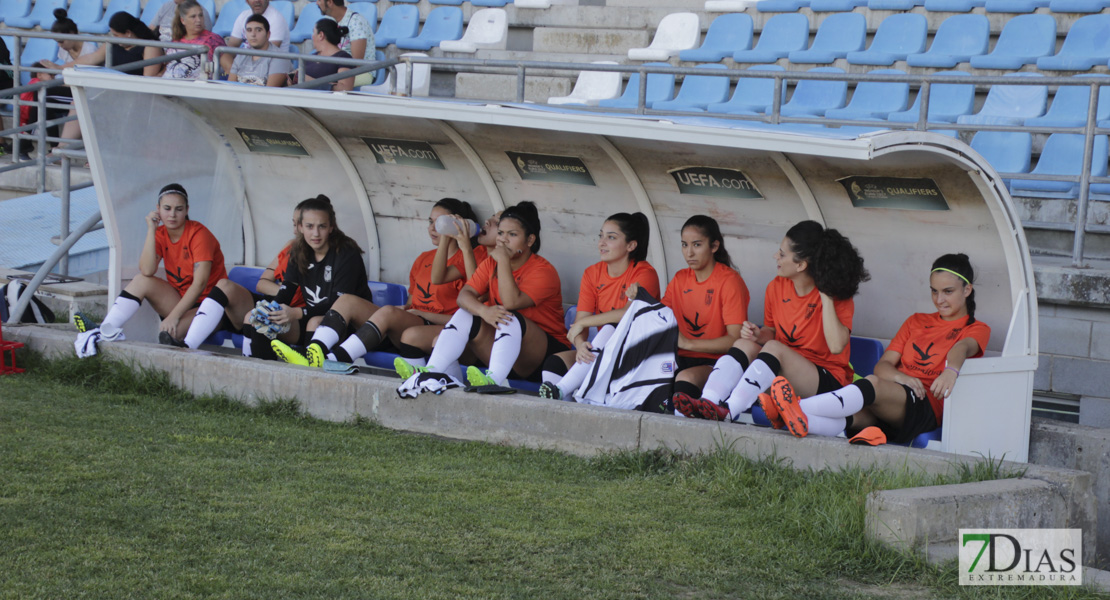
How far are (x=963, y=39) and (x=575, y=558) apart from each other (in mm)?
7532

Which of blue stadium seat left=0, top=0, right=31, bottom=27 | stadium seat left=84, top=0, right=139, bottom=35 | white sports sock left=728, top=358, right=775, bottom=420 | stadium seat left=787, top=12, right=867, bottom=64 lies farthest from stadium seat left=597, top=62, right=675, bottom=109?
blue stadium seat left=0, top=0, right=31, bottom=27

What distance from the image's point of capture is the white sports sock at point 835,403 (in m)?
4.94

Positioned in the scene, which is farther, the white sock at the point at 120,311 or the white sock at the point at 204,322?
the white sock at the point at 120,311

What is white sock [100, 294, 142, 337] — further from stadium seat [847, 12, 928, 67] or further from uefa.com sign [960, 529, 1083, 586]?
stadium seat [847, 12, 928, 67]

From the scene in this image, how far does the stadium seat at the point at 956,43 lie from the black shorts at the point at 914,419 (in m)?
5.23

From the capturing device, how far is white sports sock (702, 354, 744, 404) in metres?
5.32

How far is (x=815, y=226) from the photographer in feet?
17.9

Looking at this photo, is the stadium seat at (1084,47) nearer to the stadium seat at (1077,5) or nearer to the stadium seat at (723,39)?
the stadium seat at (1077,5)

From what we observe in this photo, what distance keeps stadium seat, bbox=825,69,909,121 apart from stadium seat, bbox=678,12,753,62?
152 centimetres

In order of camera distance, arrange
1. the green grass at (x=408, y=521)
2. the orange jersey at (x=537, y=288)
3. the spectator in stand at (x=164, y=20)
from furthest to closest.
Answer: the spectator in stand at (x=164, y=20)
the orange jersey at (x=537, y=288)
the green grass at (x=408, y=521)

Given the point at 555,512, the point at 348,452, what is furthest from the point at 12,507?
the point at 555,512

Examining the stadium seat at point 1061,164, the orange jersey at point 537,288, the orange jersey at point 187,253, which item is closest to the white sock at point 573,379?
the orange jersey at point 537,288

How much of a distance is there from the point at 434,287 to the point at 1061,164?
4.60m

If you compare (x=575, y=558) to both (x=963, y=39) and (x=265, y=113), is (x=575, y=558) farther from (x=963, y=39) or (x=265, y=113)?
(x=963, y=39)
